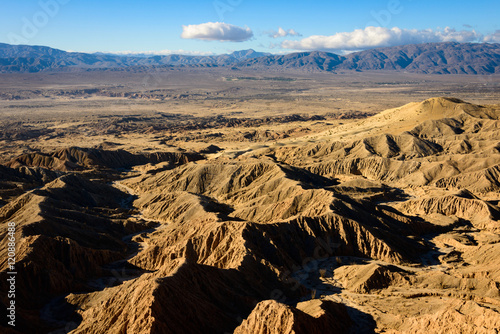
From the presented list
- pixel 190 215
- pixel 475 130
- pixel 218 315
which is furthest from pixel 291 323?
pixel 475 130

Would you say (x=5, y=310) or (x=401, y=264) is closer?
(x=5, y=310)

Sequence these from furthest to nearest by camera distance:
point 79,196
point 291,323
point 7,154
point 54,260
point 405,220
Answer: point 7,154, point 79,196, point 405,220, point 54,260, point 291,323

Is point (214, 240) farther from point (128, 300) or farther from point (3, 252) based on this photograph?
point (3, 252)

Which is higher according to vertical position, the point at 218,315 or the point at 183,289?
the point at 183,289

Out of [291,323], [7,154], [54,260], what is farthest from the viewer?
[7,154]

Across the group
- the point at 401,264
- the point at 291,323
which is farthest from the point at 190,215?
the point at 291,323

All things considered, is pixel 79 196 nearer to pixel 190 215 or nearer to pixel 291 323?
pixel 190 215

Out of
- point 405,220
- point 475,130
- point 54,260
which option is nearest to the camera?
point 54,260

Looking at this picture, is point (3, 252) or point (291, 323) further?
point (3, 252)

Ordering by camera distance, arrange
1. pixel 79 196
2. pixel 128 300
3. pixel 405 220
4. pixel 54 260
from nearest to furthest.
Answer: pixel 128 300 → pixel 54 260 → pixel 405 220 → pixel 79 196
